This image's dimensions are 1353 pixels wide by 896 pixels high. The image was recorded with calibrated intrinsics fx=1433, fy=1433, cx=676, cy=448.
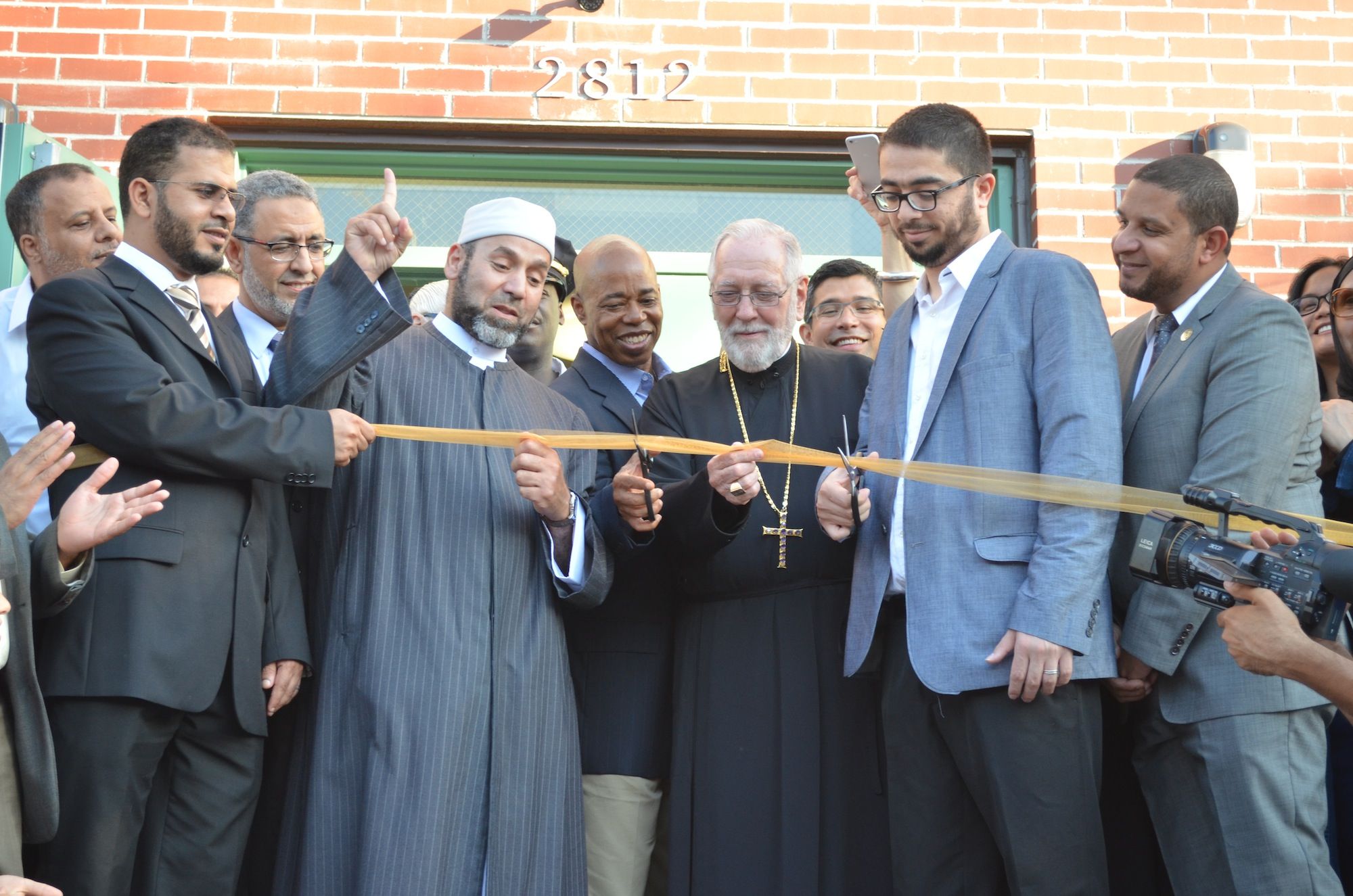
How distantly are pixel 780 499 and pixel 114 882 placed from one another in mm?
2249

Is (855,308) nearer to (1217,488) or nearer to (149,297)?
(1217,488)

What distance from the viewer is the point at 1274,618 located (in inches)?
132

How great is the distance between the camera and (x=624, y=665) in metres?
4.72

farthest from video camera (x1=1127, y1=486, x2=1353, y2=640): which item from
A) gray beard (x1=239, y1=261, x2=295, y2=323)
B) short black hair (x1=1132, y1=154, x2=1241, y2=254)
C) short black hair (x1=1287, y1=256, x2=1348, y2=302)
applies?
gray beard (x1=239, y1=261, x2=295, y2=323)

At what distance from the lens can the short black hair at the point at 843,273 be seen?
6.07m

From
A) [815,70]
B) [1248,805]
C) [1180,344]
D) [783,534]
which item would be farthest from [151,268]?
[815,70]

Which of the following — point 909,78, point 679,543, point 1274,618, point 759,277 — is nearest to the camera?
point 1274,618

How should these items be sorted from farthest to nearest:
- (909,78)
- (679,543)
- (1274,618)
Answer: (909,78) → (679,543) → (1274,618)

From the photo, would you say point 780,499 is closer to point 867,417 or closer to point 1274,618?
point 867,417

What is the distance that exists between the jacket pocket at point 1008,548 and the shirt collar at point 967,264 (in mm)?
745

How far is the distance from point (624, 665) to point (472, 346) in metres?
1.16

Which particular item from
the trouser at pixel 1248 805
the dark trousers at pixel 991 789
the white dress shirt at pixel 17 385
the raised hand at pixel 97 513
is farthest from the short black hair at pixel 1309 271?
the white dress shirt at pixel 17 385

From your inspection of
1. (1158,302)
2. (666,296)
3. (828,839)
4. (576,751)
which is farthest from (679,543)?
(666,296)

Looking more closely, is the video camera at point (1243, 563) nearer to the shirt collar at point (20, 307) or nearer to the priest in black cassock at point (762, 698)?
the priest in black cassock at point (762, 698)
